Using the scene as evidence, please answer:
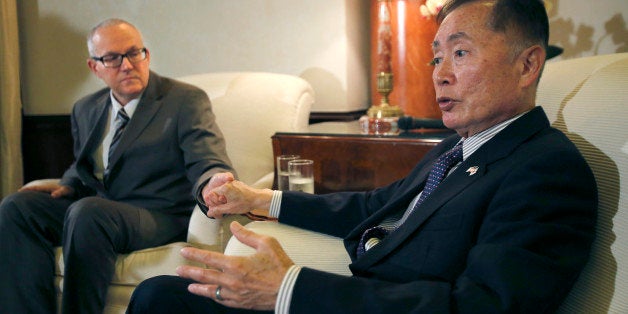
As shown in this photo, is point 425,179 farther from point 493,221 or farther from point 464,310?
point 464,310

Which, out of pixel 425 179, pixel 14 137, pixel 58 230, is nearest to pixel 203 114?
pixel 58 230

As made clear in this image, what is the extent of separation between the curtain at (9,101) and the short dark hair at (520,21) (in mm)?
2815

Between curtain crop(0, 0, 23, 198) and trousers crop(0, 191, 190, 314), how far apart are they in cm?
130

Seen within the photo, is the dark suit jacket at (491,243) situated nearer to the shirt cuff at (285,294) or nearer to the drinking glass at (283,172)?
the shirt cuff at (285,294)

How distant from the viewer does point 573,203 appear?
82cm

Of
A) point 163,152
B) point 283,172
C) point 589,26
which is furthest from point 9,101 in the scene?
point 589,26

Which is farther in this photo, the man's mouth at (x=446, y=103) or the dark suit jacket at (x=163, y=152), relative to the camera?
the dark suit jacket at (x=163, y=152)

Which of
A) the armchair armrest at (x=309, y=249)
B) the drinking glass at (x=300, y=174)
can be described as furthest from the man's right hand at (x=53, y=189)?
the armchair armrest at (x=309, y=249)

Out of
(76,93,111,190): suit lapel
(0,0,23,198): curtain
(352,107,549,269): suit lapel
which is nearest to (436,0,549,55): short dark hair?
(352,107,549,269): suit lapel

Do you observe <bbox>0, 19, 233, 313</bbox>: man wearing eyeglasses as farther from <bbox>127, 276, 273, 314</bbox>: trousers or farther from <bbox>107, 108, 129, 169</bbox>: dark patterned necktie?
<bbox>127, 276, 273, 314</bbox>: trousers

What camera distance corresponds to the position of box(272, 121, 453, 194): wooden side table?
1754mm

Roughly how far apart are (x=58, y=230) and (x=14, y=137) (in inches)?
56.5

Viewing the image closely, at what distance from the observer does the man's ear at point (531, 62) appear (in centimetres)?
99

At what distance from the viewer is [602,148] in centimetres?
98
